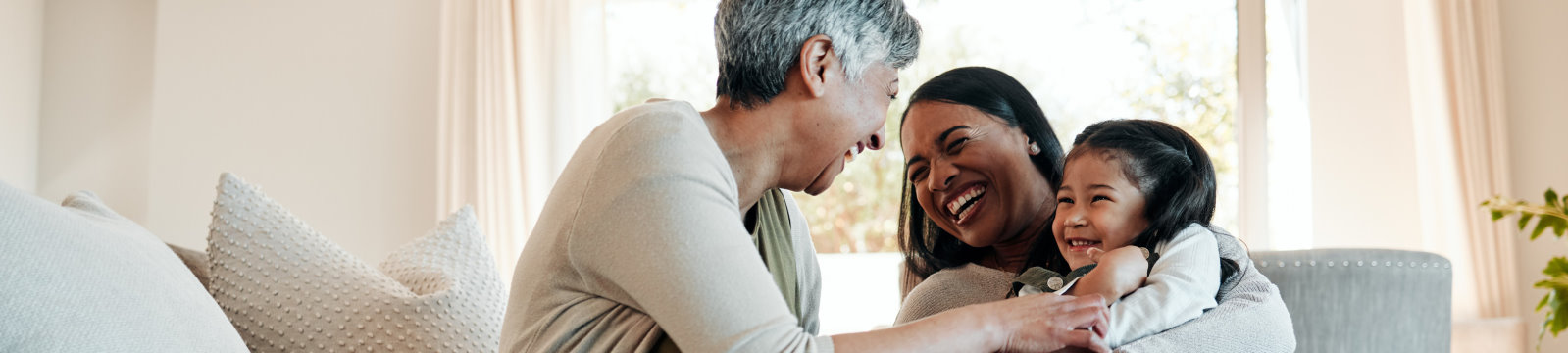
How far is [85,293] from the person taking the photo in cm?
99

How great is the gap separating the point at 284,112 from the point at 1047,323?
4610 millimetres

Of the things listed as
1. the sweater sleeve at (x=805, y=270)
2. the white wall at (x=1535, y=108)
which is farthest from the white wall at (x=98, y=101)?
the white wall at (x=1535, y=108)

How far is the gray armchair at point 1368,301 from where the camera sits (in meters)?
1.82

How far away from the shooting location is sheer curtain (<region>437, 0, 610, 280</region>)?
4.85 m

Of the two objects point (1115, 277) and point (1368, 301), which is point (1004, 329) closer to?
point (1115, 277)

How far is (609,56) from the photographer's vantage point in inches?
201

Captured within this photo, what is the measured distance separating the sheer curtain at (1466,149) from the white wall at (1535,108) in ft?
0.32

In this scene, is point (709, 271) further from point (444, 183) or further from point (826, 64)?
point (444, 183)

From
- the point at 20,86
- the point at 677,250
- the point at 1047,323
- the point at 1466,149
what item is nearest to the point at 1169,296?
the point at 1047,323

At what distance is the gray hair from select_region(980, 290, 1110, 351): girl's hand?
1.18 feet

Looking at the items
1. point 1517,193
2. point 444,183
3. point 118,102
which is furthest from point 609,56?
point 1517,193

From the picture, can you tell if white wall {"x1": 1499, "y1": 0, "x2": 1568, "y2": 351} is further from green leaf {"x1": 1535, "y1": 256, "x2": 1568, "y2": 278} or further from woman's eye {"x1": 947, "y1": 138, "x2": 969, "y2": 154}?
green leaf {"x1": 1535, "y1": 256, "x2": 1568, "y2": 278}

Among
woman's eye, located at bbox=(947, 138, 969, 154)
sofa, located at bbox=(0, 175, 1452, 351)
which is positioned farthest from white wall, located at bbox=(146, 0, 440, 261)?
woman's eye, located at bbox=(947, 138, 969, 154)

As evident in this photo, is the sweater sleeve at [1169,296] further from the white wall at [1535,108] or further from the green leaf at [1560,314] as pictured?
the white wall at [1535,108]
